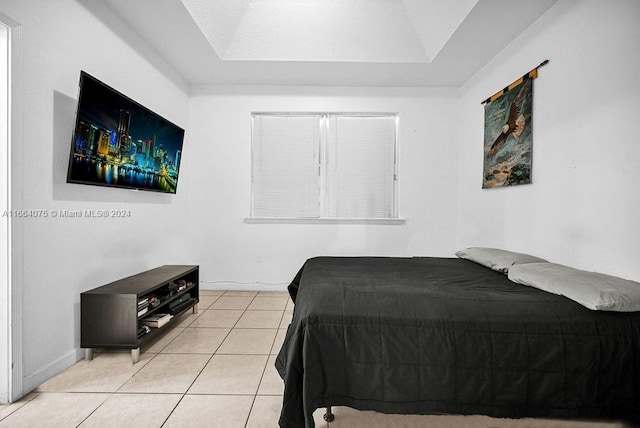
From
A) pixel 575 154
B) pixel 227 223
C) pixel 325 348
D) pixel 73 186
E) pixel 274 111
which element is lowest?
pixel 325 348

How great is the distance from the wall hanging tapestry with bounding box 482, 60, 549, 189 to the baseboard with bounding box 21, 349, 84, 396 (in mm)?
3880

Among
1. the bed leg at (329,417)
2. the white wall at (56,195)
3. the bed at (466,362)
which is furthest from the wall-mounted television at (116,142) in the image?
the bed leg at (329,417)

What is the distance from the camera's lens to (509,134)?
3.03m

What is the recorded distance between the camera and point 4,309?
1.83m

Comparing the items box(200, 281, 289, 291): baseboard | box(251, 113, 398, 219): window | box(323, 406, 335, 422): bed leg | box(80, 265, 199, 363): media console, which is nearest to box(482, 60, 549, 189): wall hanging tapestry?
box(251, 113, 398, 219): window

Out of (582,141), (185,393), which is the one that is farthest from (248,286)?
(582,141)

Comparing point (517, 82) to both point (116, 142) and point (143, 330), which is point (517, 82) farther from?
point (143, 330)

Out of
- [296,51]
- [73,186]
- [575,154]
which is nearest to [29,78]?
[73,186]

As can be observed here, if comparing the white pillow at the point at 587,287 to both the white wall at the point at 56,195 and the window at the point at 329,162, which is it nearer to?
the window at the point at 329,162

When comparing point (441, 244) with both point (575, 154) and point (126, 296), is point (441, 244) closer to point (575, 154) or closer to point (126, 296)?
point (575, 154)

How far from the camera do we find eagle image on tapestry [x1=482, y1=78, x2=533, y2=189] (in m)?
2.78

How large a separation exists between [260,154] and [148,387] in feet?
9.69

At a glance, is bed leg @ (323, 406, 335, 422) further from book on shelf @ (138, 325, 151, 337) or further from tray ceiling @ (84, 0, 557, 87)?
tray ceiling @ (84, 0, 557, 87)

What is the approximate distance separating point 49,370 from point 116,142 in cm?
167
